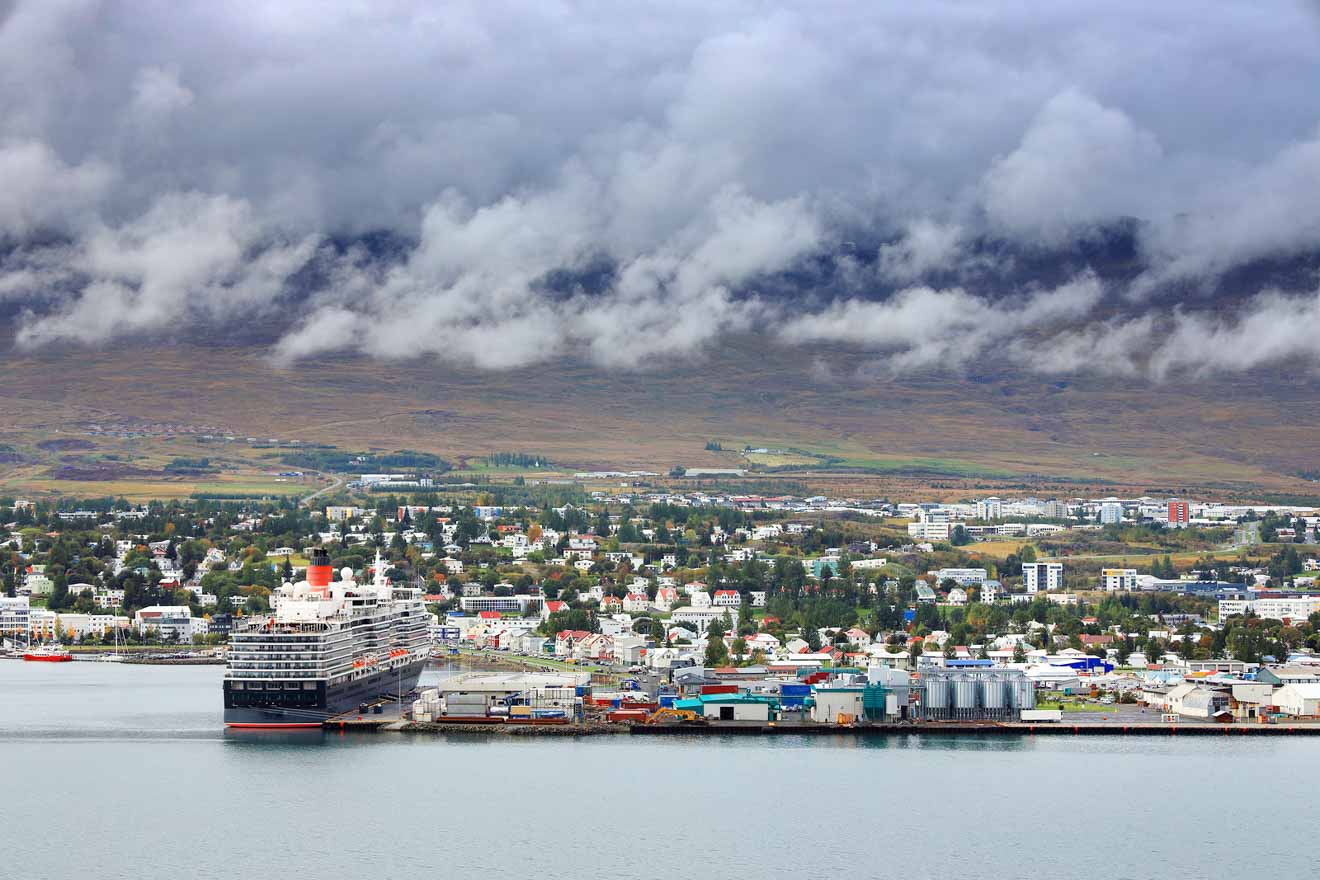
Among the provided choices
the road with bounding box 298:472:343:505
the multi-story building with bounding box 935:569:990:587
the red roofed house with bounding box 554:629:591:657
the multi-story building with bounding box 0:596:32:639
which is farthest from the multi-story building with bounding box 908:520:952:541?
the multi-story building with bounding box 0:596:32:639

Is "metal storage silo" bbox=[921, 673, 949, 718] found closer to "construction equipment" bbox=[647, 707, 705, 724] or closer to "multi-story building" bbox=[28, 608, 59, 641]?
"construction equipment" bbox=[647, 707, 705, 724]

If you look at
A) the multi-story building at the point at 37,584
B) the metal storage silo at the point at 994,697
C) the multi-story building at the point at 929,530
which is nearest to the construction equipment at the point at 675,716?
the metal storage silo at the point at 994,697

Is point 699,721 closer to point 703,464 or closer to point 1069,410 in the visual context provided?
point 703,464

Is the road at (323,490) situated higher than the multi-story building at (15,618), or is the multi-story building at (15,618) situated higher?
the road at (323,490)

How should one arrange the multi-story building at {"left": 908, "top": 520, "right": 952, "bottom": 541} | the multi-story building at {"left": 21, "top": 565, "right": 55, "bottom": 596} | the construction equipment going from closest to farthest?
the construction equipment → the multi-story building at {"left": 21, "top": 565, "right": 55, "bottom": 596} → the multi-story building at {"left": 908, "top": 520, "right": 952, "bottom": 541}

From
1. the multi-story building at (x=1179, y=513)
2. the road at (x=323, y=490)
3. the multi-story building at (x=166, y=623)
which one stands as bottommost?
the multi-story building at (x=166, y=623)

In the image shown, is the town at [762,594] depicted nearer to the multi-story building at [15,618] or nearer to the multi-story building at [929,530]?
the multi-story building at [15,618]

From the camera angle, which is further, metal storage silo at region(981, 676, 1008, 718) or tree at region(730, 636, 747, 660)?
tree at region(730, 636, 747, 660)
